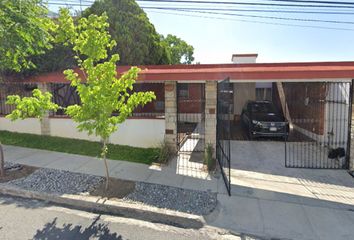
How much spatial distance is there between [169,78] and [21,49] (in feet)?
12.1

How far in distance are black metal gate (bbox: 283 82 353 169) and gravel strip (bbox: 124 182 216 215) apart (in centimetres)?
387

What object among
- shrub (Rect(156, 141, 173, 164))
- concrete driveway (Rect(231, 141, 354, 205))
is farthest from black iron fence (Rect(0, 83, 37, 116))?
concrete driveway (Rect(231, 141, 354, 205))

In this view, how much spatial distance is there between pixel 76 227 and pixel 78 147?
458cm

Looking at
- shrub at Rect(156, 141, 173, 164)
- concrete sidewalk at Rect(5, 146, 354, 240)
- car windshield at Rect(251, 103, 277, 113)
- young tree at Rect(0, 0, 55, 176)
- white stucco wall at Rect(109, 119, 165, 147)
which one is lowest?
concrete sidewalk at Rect(5, 146, 354, 240)

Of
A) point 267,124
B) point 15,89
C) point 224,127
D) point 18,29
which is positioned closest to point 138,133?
point 224,127

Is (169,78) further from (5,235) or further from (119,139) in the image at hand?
(5,235)

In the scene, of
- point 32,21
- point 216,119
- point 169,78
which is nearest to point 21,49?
point 32,21

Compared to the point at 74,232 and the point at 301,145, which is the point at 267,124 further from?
the point at 74,232

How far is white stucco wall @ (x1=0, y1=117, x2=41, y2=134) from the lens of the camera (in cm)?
983

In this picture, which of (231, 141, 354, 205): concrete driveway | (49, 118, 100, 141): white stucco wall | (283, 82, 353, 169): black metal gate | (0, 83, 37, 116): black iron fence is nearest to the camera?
(231, 141, 354, 205): concrete driveway

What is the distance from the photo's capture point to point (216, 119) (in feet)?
25.3

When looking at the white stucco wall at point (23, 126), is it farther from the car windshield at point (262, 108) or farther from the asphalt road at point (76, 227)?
the car windshield at point (262, 108)

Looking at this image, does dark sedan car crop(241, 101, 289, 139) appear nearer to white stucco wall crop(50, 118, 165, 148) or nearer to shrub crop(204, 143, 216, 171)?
shrub crop(204, 143, 216, 171)

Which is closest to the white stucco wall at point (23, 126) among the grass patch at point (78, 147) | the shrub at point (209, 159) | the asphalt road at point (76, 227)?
the grass patch at point (78, 147)
